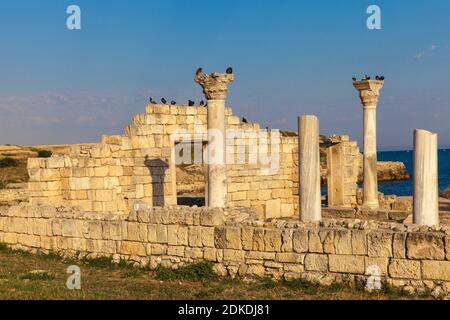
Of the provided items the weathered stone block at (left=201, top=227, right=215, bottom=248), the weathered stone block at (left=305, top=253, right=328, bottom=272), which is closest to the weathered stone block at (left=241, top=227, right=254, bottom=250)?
the weathered stone block at (left=201, top=227, right=215, bottom=248)

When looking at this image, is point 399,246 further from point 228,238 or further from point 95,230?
point 95,230

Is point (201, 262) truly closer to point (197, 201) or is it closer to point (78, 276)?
point (78, 276)

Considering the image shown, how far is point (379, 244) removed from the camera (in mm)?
9414

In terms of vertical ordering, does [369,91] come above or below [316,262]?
above

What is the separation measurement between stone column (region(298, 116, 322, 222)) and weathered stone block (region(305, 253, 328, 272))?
1.43 metres

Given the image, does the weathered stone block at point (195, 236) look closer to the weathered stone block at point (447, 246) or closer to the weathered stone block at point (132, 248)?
the weathered stone block at point (132, 248)

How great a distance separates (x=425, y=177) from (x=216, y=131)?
5.03 metres

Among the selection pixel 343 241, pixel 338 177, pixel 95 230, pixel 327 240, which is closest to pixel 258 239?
pixel 327 240

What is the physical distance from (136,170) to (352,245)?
30.4 ft

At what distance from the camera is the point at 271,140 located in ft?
69.4

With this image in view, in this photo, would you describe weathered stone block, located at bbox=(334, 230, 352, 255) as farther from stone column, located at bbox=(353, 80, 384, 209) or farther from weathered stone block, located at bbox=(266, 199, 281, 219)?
weathered stone block, located at bbox=(266, 199, 281, 219)

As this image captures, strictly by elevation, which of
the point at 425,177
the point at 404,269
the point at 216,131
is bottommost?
the point at 404,269

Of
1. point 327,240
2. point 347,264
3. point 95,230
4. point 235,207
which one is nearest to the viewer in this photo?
point 347,264
